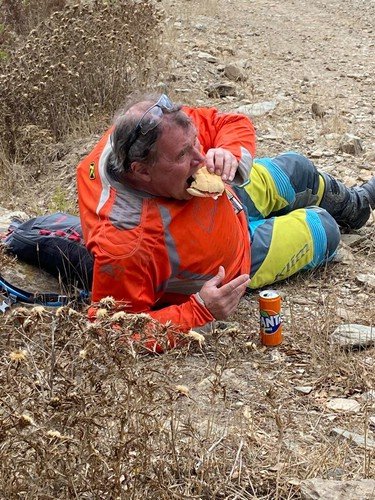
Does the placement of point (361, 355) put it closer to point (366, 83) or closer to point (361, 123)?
point (361, 123)

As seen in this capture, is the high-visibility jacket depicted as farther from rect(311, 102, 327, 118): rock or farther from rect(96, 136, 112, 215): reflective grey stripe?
rect(311, 102, 327, 118): rock

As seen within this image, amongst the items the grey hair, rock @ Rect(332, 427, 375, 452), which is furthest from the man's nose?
rock @ Rect(332, 427, 375, 452)

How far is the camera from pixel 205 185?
3.41m

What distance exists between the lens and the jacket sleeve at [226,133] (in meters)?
3.78

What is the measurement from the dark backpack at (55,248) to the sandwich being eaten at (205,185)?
2.12ft

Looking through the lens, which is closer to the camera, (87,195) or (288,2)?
(87,195)

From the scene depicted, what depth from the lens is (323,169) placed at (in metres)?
5.45

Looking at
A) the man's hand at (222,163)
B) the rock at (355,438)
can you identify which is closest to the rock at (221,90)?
the man's hand at (222,163)

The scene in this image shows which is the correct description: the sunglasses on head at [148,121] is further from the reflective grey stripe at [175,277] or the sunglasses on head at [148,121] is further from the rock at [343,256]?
the rock at [343,256]

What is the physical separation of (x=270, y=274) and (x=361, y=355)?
811mm

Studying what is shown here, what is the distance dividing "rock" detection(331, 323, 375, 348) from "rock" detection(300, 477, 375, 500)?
3.51ft

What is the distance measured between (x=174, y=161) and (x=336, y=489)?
5.11 ft

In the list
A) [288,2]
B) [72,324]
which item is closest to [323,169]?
[72,324]

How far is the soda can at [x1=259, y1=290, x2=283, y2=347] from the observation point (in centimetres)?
339
